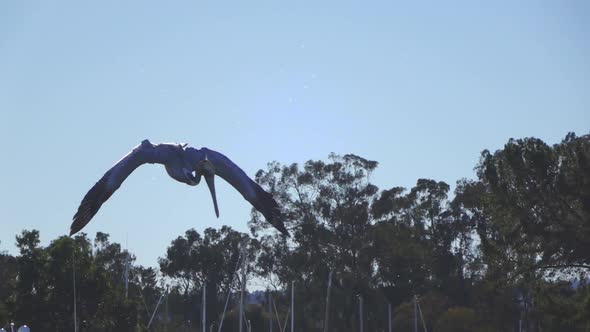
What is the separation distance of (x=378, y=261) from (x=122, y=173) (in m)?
45.2

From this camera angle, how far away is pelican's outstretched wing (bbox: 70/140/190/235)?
2003cm

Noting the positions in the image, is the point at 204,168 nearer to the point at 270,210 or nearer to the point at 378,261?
the point at 270,210

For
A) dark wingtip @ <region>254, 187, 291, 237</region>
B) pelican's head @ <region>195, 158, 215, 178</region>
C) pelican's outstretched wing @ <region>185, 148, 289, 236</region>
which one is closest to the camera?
pelican's head @ <region>195, 158, 215, 178</region>

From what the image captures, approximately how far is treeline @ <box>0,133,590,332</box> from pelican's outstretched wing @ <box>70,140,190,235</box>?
24149mm

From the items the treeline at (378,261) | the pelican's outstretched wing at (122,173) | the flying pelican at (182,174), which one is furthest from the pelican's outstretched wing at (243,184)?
the treeline at (378,261)

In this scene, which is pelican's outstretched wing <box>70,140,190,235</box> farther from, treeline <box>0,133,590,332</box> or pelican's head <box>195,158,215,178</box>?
treeline <box>0,133,590,332</box>

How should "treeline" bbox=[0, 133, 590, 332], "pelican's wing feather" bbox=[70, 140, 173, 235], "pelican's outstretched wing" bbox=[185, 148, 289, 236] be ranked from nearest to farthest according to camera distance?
"pelican's wing feather" bbox=[70, 140, 173, 235] < "pelican's outstretched wing" bbox=[185, 148, 289, 236] < "treeline" bbox=[0, 133, 590, 332]

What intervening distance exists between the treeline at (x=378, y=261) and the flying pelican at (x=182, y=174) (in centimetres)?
2411

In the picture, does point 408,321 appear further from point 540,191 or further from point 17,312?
point 17,312

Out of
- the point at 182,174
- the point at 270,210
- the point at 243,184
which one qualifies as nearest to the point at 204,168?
the point at 182,174

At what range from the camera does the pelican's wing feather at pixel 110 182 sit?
19969 mm

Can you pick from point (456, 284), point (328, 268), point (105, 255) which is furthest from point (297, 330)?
point (105, 255)

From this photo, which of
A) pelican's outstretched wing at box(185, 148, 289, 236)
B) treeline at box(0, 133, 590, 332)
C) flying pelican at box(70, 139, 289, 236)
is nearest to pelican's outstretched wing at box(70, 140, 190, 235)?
flying pelican at box(70, 139, 289, 236)

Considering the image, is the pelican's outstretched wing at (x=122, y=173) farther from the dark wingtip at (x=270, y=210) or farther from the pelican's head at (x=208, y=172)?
the dark wingtip at (x=270, y=210)
